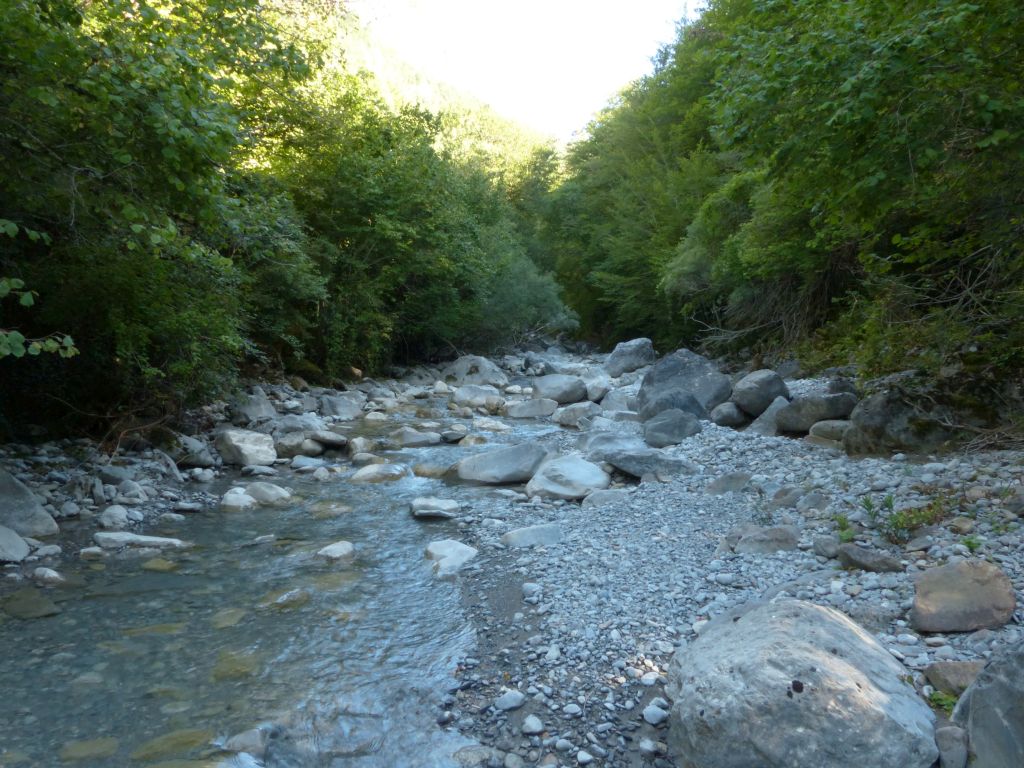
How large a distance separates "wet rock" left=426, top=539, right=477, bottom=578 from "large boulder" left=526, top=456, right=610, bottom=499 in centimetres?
195

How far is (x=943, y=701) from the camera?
3463 mm

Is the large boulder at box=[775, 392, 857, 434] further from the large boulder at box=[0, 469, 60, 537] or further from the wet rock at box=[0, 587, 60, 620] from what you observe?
the large boulder at box=[0, 469, 60, 537]

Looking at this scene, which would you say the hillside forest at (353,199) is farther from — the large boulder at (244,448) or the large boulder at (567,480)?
the large boulder at (567,480)

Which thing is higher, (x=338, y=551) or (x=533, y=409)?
(x=533, y=409)

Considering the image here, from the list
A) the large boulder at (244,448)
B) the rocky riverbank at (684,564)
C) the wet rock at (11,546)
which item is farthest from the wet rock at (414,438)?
the wet rock at (11,546)

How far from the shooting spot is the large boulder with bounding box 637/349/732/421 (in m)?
13.1

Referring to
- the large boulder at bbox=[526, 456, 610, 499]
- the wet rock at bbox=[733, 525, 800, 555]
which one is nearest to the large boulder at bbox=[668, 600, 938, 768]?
the wet rock at bbox=[733, 525, 800, 555]

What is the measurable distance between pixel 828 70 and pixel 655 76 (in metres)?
26.6

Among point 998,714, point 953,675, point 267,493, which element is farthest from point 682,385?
point 998,714

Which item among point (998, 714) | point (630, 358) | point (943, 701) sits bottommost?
point (943, 701)

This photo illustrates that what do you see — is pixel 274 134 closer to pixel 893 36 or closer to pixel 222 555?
pixel 222 555

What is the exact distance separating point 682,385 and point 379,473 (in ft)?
21.2

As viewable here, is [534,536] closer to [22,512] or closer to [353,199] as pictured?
[22,512]

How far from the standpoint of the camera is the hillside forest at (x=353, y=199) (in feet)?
17.0
